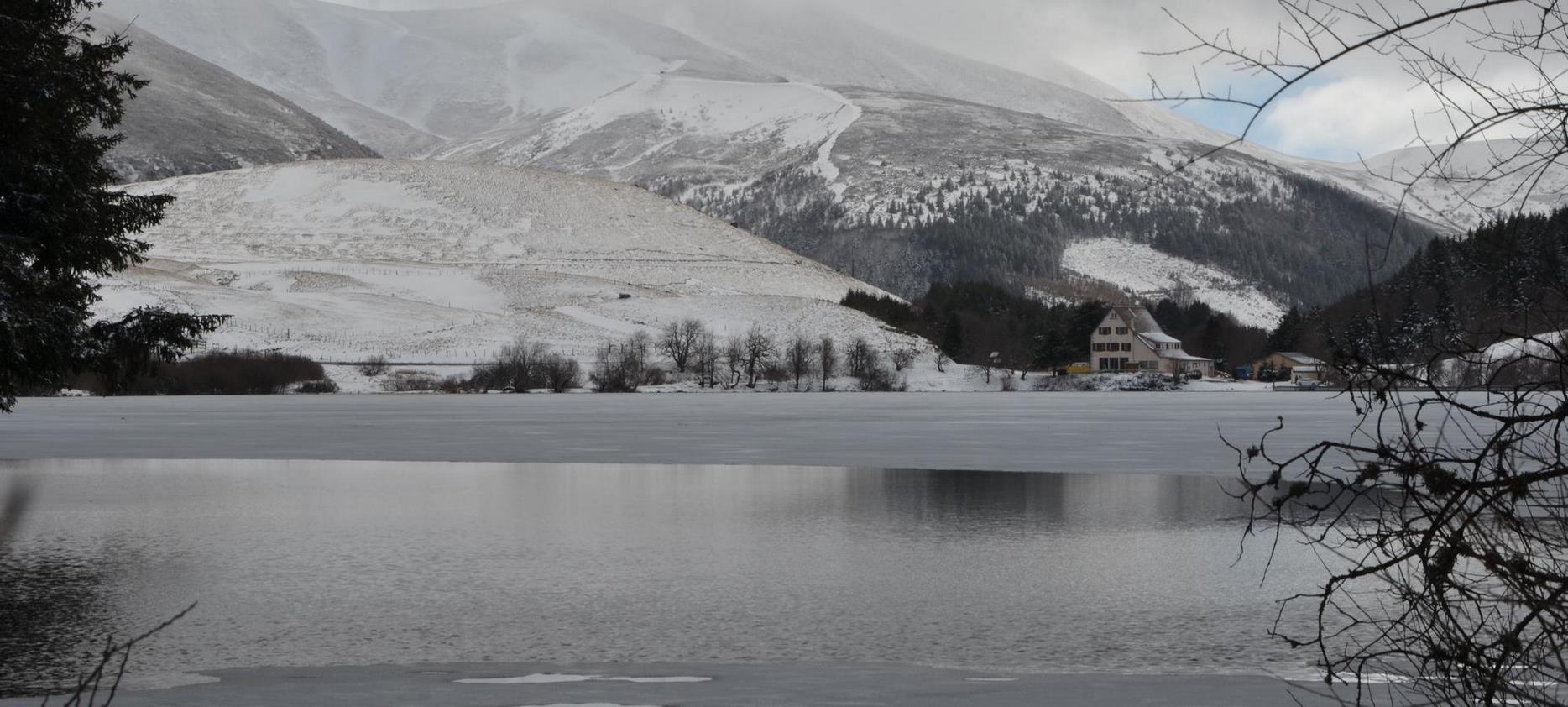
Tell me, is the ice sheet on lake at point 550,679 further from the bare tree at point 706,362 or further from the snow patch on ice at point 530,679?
the bare tree at point 706,362

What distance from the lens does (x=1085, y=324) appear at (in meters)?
126

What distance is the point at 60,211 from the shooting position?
2020 cm

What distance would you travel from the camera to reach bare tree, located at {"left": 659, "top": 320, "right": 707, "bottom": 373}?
352ft

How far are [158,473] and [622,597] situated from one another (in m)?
16.0

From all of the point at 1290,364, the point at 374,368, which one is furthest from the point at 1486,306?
the point at 1290,364

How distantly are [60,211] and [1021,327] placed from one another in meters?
120

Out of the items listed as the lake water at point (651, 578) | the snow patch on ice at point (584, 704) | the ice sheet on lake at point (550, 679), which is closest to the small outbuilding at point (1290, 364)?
the lake water at point (651, 578)

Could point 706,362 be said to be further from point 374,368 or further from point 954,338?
point 954,338

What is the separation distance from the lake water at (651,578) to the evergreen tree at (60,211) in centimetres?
225

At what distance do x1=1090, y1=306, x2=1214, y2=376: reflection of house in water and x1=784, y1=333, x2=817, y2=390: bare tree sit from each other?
30.0 m

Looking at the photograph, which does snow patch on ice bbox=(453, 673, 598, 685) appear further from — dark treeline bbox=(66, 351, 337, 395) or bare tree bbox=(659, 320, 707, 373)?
bare tree bbox=(659, 320, 707, 373)

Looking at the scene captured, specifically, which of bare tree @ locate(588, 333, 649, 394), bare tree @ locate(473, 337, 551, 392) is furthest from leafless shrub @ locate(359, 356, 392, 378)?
bare tree @ locate(588, 333, 649, 394)

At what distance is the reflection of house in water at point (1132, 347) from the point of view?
122625 millimetres

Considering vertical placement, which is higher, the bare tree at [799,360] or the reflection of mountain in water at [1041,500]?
the bare tree at [799,360]
